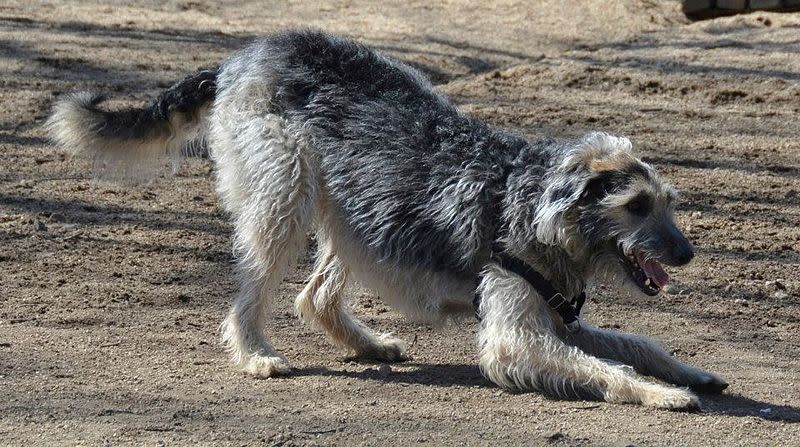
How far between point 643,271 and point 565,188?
0.50 m

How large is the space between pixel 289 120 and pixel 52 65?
20.8 feet

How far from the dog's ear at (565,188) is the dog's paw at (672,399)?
29.3 inches

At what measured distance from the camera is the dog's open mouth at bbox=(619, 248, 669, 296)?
577 cm

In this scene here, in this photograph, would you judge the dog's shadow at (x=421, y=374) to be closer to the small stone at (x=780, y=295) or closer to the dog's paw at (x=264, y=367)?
the dog's paw at (x=264, y=367)

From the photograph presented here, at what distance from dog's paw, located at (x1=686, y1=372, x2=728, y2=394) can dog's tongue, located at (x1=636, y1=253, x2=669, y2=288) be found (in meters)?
0.46

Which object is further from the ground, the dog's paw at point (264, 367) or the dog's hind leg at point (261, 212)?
the dog's hind leg at point (261, 212)

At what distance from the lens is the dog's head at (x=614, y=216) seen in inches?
224

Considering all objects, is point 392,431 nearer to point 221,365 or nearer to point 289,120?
point 221,365

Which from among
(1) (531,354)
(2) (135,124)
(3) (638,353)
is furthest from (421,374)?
(2) (135,124)

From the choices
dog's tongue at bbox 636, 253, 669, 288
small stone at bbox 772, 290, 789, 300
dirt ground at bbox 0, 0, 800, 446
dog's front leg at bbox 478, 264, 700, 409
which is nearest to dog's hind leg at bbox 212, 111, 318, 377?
dirt ground at bbox 0, 0, 800, 446

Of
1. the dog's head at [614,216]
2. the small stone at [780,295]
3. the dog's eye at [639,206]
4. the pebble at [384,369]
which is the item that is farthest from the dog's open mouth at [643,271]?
the small stone at [780,295]

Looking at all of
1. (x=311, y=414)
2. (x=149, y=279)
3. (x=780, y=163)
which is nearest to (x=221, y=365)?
(x=311, y=414)

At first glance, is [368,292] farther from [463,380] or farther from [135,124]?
[135,124]

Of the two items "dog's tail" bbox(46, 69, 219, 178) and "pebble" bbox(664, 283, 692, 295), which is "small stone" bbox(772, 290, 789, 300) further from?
"dog's tail" bbox(46, 69, 219, 178)
